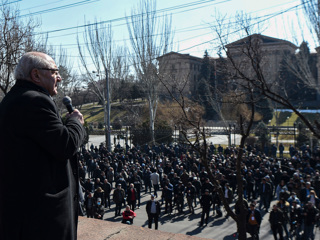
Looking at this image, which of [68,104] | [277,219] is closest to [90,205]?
[277,219]

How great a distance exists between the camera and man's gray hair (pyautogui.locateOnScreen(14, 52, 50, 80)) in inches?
60.3

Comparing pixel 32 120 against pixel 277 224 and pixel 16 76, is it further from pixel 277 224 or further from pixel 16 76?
pixel 277 224

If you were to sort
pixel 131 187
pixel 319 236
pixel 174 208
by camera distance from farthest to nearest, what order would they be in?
pixel 174 208, pixel 131 187, pixel 319 236

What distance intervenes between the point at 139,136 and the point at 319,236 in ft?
59.2

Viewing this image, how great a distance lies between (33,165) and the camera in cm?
137

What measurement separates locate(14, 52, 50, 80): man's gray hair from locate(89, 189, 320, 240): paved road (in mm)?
10398

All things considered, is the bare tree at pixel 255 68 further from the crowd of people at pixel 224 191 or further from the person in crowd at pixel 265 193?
the person in crowd at pixel 265 193

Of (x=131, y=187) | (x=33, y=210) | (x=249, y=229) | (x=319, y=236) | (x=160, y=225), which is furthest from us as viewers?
(x=131, y=187)

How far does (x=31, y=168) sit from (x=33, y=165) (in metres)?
0.01

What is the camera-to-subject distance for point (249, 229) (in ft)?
33.1

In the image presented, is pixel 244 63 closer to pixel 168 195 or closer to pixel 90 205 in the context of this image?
pixel 168 195

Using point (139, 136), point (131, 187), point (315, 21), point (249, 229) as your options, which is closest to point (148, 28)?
point (139, 136)

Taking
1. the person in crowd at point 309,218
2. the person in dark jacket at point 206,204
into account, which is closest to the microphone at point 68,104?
the person in crowd at point 309,218

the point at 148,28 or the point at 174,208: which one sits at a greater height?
the point at 148,28
